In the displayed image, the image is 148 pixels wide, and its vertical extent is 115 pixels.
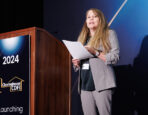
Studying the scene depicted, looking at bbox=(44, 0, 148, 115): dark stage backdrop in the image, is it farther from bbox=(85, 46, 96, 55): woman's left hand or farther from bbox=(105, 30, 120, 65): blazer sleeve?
bbox=(85, 46, 96, 55): woman's left hand

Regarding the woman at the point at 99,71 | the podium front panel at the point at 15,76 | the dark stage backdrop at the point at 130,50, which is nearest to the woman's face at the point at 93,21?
the woman at the point at 99,71

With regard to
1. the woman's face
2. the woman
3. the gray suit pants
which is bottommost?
the gray suit pants

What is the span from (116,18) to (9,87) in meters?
1.41

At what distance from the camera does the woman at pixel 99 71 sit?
1.88 meters

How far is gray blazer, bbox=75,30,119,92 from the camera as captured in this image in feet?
6.13

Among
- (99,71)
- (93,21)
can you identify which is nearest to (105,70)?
(99,71)

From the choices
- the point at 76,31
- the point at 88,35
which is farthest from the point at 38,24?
the point at 88,35

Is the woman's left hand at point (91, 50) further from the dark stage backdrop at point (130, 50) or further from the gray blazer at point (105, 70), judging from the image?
the dark stage backdrop at point (130, 50)

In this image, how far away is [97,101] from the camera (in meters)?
1.91

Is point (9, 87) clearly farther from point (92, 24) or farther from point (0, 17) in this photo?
point (0, 17)

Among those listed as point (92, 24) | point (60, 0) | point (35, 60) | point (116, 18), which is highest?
point (60, 0)

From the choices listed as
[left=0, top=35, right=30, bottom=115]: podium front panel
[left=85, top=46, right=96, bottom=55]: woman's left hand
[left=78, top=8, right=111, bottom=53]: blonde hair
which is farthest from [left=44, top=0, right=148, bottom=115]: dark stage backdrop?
[left=0, top=35, right=30, bottom=115]: podium front panel

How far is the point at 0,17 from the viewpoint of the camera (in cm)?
358

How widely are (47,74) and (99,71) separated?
381 millimetres
